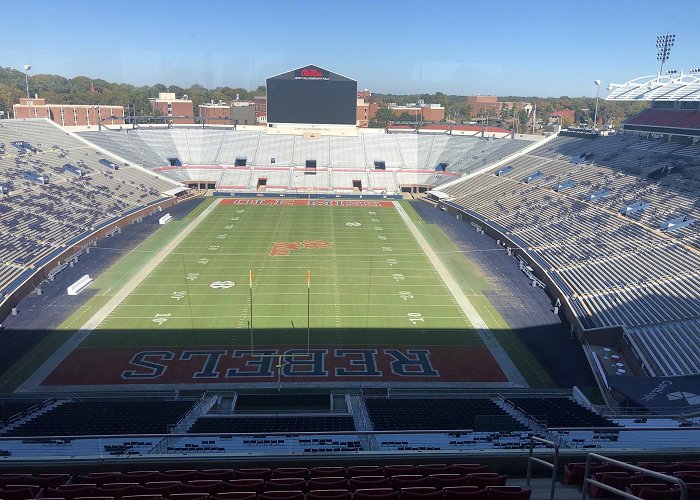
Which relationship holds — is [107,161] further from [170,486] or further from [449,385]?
[170,486]

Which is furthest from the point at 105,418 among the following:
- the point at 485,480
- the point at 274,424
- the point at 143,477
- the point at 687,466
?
the point at 687,466

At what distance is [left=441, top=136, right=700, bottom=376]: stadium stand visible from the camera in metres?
20.2

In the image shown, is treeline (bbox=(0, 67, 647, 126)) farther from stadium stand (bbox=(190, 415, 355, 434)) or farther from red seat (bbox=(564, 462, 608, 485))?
red seat (bbox=(564, 462, 608, 485))

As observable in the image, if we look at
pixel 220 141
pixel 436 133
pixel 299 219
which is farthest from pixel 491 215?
pixel 220 141

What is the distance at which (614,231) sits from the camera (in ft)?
101

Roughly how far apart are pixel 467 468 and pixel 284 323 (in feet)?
51.9

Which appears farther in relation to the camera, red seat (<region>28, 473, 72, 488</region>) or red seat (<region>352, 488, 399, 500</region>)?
red seat (<region>28, 473, 72, 488</region>)

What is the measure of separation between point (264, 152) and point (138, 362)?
45.2 metres

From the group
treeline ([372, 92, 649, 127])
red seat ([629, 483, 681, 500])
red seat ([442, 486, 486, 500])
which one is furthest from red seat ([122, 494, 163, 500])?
treeline ([372, 92, 649, 127])

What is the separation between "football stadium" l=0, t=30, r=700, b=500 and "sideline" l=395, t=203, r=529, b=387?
0.42 ft

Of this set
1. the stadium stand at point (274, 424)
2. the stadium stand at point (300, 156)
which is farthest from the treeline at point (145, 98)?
the stadium stand at point (274, 424)

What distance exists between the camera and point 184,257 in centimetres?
3144

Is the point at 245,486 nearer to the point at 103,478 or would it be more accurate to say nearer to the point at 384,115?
the point at 103,478

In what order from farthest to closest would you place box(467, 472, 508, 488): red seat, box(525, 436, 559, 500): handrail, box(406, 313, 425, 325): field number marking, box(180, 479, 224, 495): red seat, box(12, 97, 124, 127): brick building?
box(12, 97, 124, 127): brick building → box(406, 313, 425, 325): field number marking → box(467, 472, 508, 488): red seat → box(180, 479, 224, 495): red seat → box(525, 436, 559, 500): handrail
